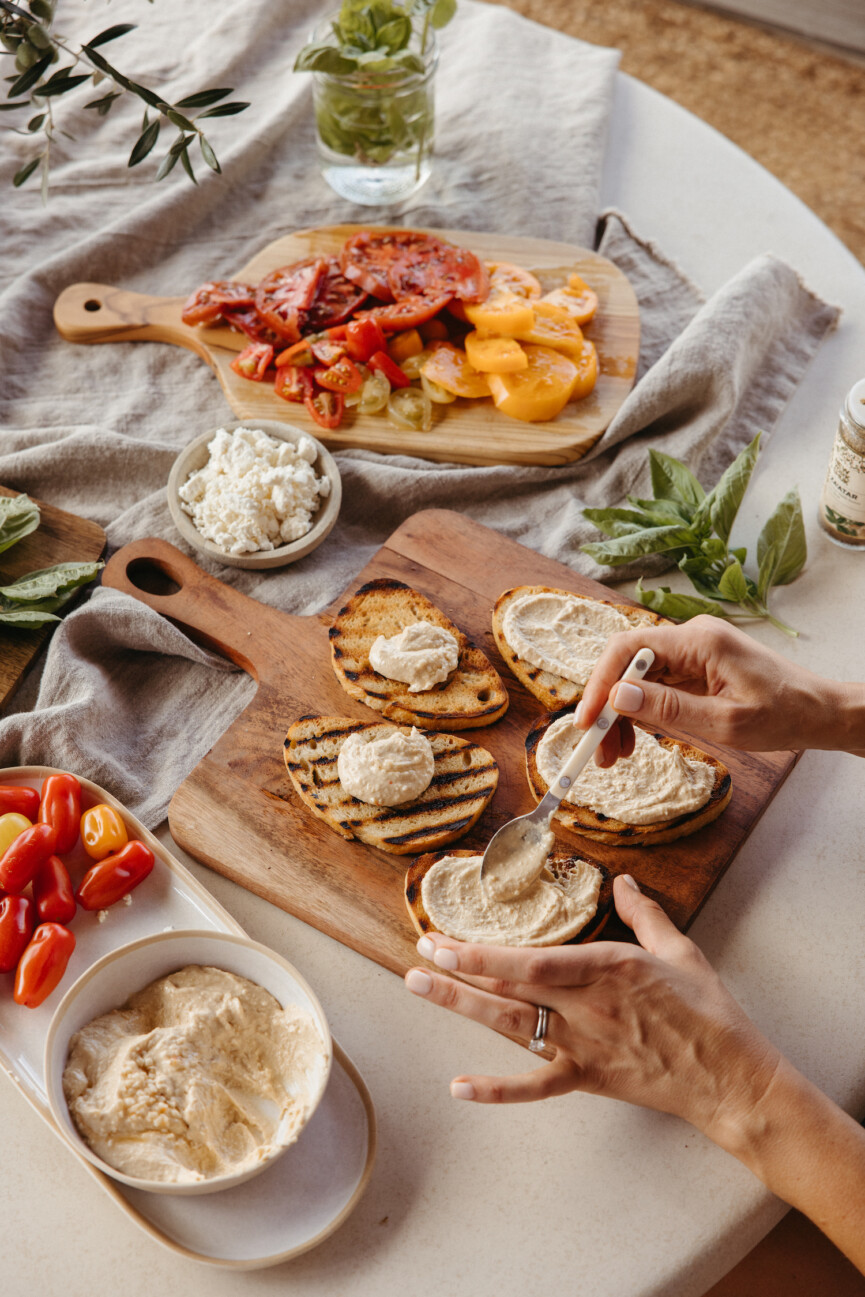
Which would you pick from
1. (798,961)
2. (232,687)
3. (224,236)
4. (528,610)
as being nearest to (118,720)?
(232,687)

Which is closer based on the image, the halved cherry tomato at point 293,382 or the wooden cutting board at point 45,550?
the wooden cutting board at point 45,550

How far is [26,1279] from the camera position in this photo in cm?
177

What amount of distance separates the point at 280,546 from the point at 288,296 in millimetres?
972

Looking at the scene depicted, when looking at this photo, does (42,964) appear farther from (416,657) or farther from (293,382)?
(293,382)

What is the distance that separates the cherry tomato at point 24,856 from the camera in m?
2.09

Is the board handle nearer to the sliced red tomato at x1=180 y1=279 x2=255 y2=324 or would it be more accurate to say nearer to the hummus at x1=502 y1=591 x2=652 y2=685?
the hummus at x1=502 y1=591 x2=652 y2=685

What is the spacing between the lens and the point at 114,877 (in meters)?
2.11

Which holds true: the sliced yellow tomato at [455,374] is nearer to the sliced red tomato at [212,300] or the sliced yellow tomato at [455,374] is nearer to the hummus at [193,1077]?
the sliced red tomato at [212,300]

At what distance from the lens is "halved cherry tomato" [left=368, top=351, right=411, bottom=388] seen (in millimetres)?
3121

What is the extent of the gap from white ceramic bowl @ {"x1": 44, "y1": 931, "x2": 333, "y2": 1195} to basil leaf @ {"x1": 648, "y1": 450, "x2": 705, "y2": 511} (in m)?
1.70

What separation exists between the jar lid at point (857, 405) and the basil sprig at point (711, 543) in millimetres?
275

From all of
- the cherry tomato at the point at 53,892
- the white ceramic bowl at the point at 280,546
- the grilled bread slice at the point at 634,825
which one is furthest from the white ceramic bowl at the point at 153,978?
the white ceramic bowl at the point at 280,546

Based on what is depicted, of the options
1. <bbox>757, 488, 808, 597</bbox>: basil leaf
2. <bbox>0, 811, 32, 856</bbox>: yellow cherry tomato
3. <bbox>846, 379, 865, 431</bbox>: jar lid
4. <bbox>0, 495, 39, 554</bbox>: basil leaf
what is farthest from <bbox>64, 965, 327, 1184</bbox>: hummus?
<bbox>846, 379, 865, 431</bbox>: jar lid

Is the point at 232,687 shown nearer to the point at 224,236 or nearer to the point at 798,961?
the point at 798,961
